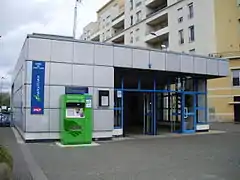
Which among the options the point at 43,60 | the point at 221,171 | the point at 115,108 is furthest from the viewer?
the point at 115,108

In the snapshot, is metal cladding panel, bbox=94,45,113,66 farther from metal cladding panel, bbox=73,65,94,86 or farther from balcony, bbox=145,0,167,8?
balcony, bbox=145,0,167,8

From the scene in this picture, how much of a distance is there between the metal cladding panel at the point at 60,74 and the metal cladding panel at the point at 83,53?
0.55m

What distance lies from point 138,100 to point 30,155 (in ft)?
56.0

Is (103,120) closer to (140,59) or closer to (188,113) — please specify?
(140,59)

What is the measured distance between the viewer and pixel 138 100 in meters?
27.2

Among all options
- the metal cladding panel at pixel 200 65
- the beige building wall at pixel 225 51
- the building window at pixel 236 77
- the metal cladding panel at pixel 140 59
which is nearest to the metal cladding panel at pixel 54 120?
the metal cladding panel at pixel 140 59

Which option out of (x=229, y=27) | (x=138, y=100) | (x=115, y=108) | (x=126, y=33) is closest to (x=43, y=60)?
(x=115, y=108)

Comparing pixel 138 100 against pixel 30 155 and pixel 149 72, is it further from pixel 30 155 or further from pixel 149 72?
pixel 30 155

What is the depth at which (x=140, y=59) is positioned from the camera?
1702cm

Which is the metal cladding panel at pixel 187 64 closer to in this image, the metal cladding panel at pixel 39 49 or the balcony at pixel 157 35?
the metal cladding panel at pixel 39 49

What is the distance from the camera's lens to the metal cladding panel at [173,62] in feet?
59.2

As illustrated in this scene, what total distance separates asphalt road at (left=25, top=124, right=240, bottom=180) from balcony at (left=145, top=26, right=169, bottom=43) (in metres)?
34.6

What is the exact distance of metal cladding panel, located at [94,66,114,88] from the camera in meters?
15.7

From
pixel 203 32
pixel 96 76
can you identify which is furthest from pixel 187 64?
pixel 203 32
